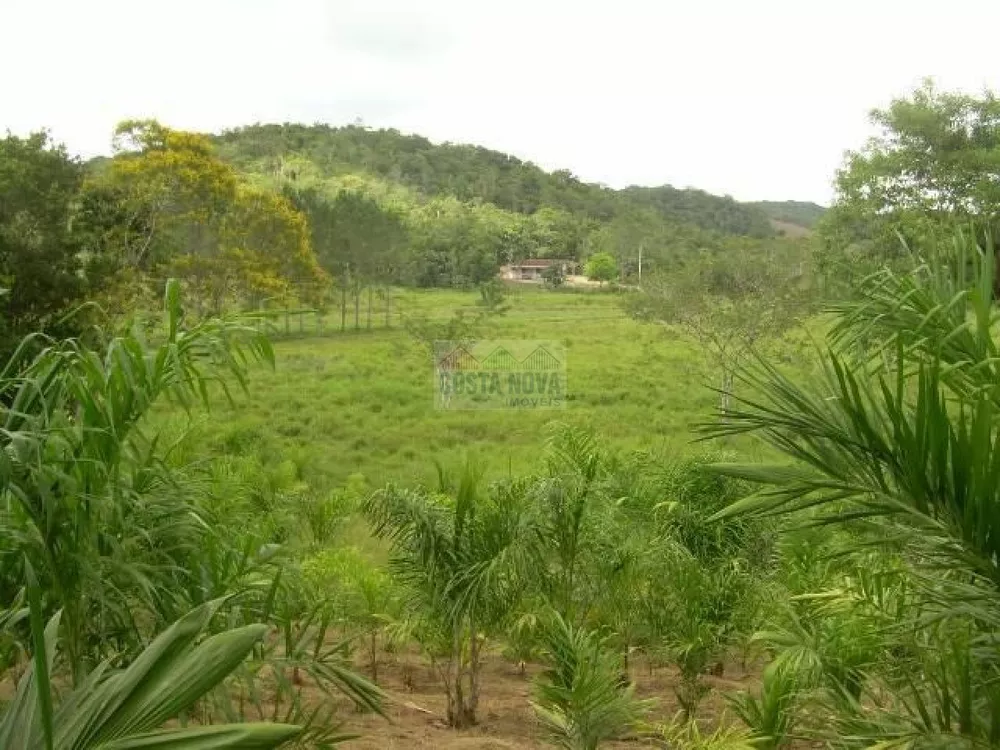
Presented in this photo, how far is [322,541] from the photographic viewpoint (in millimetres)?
5898

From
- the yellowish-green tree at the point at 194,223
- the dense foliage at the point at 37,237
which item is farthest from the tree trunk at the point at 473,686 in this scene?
the yellowish-green tree at the point at 194,223

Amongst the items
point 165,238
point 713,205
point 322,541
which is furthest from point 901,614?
point 713,205

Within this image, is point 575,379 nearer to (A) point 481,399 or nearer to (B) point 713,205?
(A) point 481,399

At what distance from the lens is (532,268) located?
66.5 feet

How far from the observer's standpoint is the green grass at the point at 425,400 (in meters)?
11.3

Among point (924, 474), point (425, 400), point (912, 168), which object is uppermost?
point (912, 168)

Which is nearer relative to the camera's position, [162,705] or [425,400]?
[162,705]

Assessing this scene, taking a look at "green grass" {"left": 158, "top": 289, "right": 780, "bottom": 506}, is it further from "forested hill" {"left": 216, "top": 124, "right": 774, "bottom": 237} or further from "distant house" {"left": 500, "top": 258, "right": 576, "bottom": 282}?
"forested hill" {"left": 216, "top": 124, "right": 774, "bottom": 237}

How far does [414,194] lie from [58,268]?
46.3ft

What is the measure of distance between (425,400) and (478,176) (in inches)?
482

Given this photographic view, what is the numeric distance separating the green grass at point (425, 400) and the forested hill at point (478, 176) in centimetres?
573

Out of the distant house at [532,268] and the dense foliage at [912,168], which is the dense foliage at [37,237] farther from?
the distant house at [532,268]

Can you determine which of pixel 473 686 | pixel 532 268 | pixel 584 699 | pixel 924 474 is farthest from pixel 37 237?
pixel 532 268

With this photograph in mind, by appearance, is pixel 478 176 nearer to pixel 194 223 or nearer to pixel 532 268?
pixel 532 268
